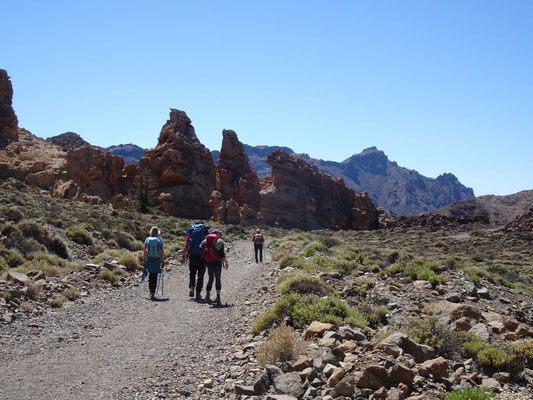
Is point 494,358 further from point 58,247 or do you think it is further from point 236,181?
point 236,181

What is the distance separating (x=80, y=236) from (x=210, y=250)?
33.6 ft

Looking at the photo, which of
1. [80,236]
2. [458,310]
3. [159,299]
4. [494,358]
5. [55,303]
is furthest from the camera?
[80,236]

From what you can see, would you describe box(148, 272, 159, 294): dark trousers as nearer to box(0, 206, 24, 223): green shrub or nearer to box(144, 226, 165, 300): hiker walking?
box(144, 226, 165, 300): hiker walking

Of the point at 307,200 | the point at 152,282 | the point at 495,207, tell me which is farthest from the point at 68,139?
the point at 495,207

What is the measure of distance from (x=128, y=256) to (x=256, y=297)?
6975mm

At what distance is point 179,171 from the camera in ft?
198

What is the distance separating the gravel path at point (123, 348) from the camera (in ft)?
18.4

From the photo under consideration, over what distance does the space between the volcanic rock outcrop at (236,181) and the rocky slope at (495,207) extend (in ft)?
243

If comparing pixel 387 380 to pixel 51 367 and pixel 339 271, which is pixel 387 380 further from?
pixel 339 271

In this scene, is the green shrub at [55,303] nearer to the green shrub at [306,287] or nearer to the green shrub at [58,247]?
the green shrub at [306,287]

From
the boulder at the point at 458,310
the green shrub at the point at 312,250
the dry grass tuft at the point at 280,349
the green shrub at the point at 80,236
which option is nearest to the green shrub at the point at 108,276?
the green shrub at the point at 80,236

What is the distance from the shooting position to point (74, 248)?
693 inches

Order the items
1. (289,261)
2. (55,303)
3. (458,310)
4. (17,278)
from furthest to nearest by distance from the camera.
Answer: (289,261) → (17,278) → (55,303) → (458,310)

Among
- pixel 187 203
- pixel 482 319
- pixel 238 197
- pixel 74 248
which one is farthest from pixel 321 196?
pixel 482 319
